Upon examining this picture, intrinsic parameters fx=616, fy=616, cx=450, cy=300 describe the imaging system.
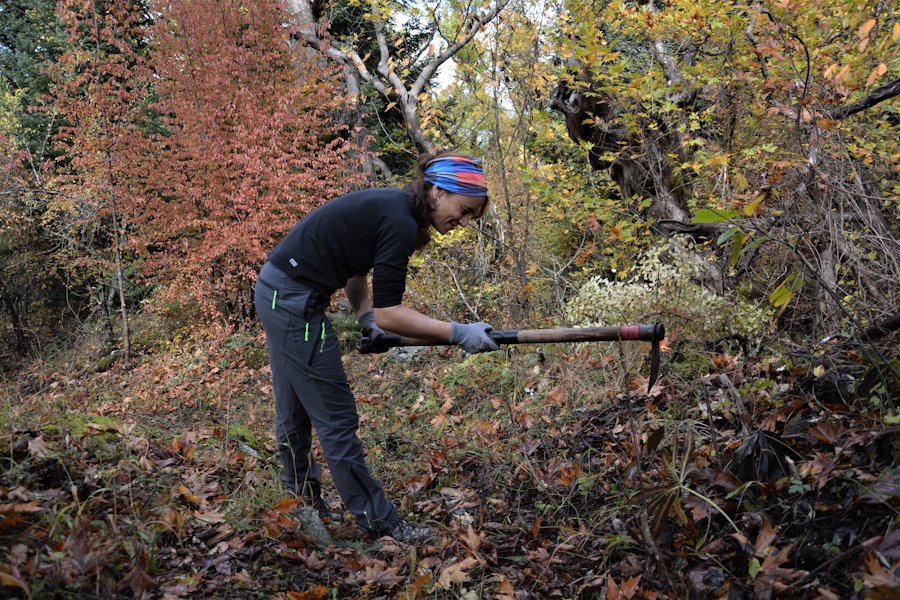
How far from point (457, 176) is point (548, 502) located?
1742 millimetres

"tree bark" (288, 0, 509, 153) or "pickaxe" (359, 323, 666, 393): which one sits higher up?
"tree bark" (288, 0, 509, 153)

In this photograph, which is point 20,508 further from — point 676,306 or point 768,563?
point 676,306

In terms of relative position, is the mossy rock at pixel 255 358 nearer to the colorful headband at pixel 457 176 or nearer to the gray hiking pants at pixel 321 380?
the gray hiking pants at pixel 321 380

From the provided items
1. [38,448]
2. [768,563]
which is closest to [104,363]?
[38,448]

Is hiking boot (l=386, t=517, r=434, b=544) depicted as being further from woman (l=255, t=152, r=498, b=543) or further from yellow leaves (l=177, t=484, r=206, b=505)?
yellow leaves (l=177, t=484, r=206, b=505)

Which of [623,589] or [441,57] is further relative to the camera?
[441,57]

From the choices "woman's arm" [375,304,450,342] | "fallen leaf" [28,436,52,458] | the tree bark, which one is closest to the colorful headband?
"woman's arm" [375,304,450,342]

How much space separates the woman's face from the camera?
2818 millimetres

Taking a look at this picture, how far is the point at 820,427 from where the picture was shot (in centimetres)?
235

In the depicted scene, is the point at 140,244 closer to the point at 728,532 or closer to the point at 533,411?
the point at 533,411

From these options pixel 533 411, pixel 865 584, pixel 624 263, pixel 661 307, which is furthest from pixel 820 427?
pixel 624 263

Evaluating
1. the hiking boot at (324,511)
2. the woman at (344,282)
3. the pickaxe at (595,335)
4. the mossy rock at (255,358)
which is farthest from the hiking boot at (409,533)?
the mossy rock at (255,358)

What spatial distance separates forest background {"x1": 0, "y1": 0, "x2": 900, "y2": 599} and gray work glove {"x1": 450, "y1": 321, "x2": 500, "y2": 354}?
2.26ft

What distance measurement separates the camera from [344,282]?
3037 mm
